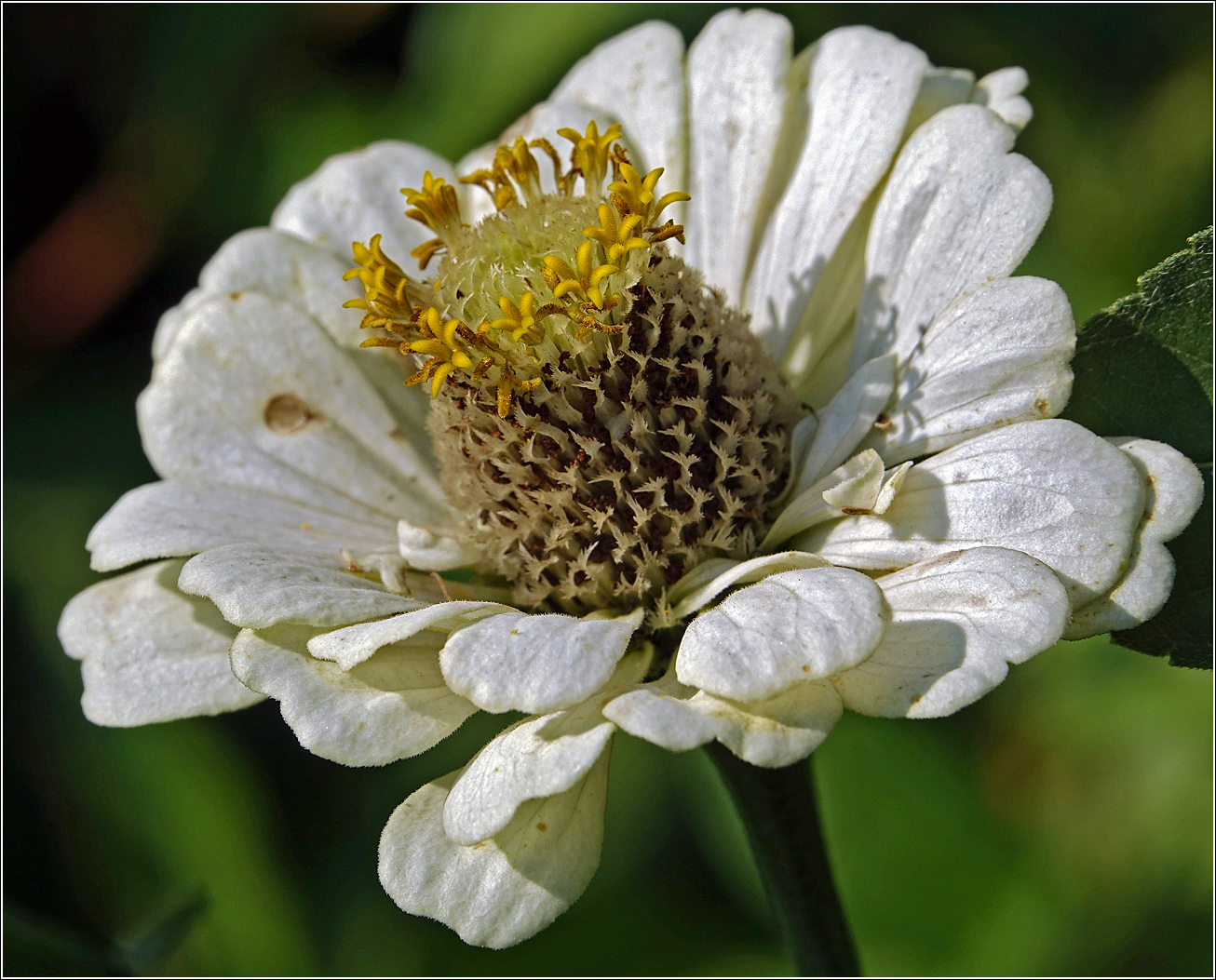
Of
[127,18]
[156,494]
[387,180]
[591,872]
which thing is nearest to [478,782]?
[591,872]

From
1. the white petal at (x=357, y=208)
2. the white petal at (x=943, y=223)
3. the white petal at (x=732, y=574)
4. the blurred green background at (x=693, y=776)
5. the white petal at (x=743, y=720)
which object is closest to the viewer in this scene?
the white petal at (x=743, y=720)

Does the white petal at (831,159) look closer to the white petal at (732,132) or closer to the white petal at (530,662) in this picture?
the white petal at (732,132)

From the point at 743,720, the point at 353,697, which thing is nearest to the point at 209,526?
the point at 353,697

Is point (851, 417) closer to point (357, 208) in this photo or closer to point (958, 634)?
point (958, 634)

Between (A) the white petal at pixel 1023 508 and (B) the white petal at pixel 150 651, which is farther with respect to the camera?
(B) the white petal at pixel 150 651

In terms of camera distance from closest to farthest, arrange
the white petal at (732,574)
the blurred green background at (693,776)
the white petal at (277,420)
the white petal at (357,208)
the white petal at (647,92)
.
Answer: the white petal at (732,574), the white petal at (277,420), the white petal at (647,92), the white petal at (357,208), the blurred green background at (693,776)

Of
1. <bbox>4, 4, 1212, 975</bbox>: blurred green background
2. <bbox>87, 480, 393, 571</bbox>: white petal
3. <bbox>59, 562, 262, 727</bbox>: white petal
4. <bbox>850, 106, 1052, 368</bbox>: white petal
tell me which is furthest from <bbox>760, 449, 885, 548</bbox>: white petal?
<bbox>4, 4, 1212, 975</bbox>: blurred green background

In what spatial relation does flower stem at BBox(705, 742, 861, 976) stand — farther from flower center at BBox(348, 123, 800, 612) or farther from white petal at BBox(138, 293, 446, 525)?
white petal at BBox(138, 293, 446, 525)

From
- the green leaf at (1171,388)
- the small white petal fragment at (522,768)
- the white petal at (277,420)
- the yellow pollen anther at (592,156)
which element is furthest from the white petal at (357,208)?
the green leaf at (1171,388)
